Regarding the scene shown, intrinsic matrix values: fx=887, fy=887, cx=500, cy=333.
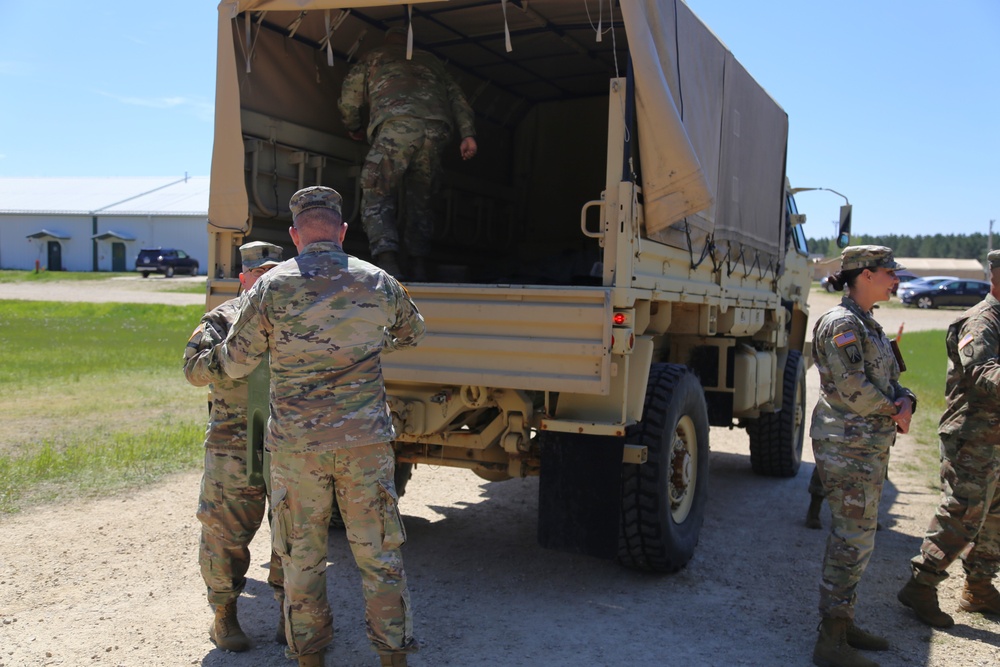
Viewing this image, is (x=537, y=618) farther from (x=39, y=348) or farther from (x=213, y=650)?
(x=39, y=348)

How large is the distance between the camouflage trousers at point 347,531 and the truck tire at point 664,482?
58.3 inches

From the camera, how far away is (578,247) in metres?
7.65

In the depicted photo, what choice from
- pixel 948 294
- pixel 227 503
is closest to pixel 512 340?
pixel 227 503

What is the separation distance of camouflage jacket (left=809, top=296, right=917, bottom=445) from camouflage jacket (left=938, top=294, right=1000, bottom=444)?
2.13 ft

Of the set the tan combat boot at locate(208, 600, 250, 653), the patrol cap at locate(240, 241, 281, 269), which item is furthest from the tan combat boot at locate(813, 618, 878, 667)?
the patrol cap at locate(240, 241, 281, 269)

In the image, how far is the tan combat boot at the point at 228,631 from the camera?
371 cm

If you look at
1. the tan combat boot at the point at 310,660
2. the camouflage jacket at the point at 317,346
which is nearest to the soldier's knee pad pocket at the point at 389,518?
the camouflage jacket at the point at 317,346

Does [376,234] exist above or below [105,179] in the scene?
below

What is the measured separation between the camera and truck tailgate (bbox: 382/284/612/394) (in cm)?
409

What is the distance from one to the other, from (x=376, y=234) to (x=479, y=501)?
2.33 meters

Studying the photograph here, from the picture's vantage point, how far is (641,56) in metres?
4.31

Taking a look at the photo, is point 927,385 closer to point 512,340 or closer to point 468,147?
point 468,147

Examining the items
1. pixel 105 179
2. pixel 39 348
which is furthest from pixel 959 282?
pixel 105 179

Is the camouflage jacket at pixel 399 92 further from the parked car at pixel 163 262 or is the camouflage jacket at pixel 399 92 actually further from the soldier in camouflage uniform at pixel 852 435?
the parked car at pixel 163 262
